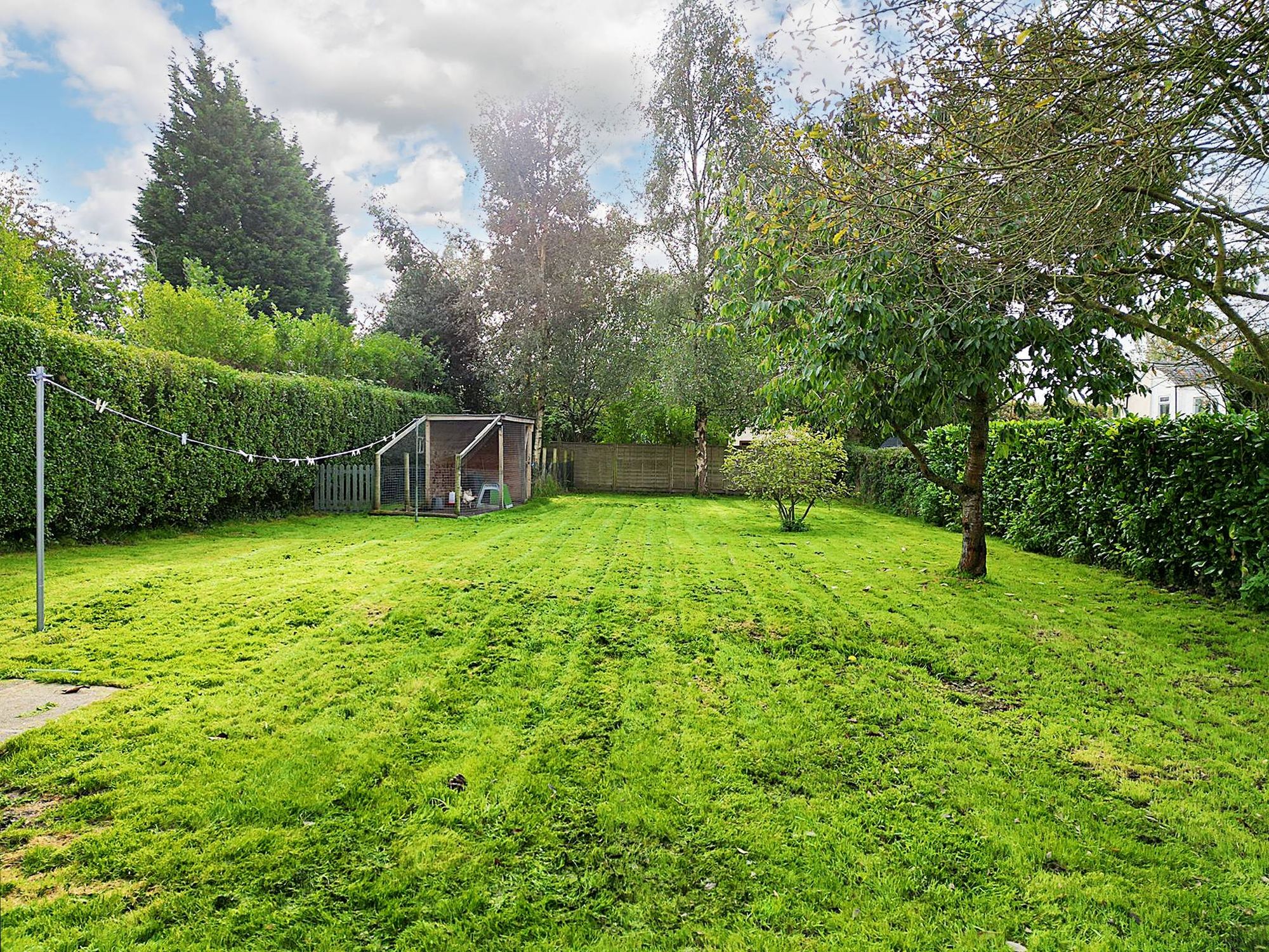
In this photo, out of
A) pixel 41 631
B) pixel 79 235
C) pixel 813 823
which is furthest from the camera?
pixel 79 235

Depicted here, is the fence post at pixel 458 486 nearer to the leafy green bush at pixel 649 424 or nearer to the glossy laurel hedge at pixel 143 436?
the glossy laurel hedge at pixel 143 436

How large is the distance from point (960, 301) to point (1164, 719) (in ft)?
11.7

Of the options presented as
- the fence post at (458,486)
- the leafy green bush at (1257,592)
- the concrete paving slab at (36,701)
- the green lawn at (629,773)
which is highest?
the fence post at (458,486)

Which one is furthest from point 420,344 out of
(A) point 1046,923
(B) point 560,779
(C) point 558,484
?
(A) point 1046,923

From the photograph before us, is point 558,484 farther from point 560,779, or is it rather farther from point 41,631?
point 560,779

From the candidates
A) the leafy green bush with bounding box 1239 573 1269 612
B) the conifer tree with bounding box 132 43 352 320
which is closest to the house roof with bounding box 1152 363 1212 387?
the leafy green bush with bounding box 1239 573 1269 612

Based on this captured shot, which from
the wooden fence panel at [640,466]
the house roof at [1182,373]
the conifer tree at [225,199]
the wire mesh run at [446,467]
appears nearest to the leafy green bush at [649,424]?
the wooden fence panel at [640,466]

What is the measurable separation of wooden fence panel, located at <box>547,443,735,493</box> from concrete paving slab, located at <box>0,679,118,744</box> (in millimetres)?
17978

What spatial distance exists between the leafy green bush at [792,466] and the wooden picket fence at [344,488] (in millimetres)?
7802

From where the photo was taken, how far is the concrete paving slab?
10.4 feet

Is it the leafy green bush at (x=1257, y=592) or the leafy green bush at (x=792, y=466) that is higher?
the leafy green bush at (x=792, y=466)

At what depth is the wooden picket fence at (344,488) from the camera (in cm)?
1291

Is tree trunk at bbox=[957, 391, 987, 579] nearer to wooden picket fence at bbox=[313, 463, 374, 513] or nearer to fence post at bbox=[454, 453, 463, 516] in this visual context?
fence post at bbox=[454, 453, 463, 516]

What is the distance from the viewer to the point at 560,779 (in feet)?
9.46
